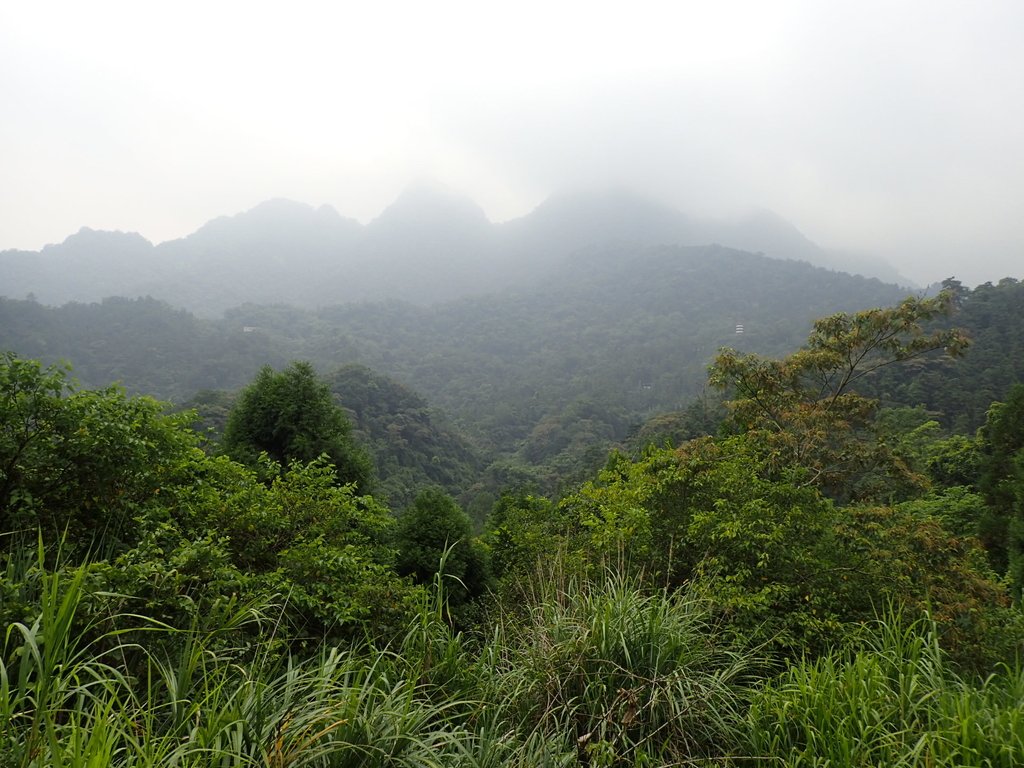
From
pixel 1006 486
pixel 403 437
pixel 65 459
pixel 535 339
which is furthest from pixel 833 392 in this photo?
pixel 535 339

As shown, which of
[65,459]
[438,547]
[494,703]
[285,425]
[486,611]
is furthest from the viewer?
[285,425]

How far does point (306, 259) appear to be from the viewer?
17438cm

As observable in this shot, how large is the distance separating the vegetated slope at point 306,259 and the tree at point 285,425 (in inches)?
5413

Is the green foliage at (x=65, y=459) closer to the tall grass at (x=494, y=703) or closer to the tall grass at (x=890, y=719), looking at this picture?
the tall grass at (x=494, y=703)

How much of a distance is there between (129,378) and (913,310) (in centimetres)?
8129

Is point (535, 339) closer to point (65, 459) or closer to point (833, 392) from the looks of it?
point (833, 392)

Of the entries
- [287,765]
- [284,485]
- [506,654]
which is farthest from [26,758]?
[284,485]

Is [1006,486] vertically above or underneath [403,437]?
above

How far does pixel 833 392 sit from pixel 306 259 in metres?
186

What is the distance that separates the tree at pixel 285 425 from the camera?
9852mm

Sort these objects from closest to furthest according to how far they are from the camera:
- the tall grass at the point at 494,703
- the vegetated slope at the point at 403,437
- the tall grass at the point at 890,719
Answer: the tall grass at the point at 494,703 → the tall grass at the point at 890,719 → the vegetated slope at the point at 403,437

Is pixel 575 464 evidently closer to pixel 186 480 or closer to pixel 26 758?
pixel 186 480

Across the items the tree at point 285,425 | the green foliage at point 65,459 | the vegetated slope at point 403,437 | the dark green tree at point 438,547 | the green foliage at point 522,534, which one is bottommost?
the vegetated slope at point 403,437

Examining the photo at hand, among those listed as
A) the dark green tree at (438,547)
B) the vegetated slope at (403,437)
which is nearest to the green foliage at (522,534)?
the dark green tree at (438,547)
